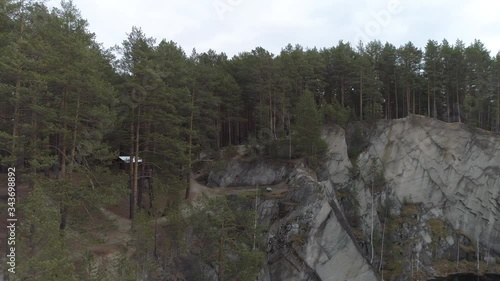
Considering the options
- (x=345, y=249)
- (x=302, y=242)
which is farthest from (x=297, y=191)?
(x=345, y=249)

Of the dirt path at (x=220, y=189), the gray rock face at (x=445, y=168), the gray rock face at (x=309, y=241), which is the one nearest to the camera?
the gray rock face at (x=309, y=241)

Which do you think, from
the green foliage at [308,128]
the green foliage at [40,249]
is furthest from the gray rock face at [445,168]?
the green foliage at [40,249]

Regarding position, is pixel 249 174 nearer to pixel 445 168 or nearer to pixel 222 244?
pixel 222 244

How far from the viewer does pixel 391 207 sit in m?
38.1

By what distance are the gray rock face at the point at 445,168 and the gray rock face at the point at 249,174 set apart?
40.6ft

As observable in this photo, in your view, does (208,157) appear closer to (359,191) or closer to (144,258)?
(359,191)

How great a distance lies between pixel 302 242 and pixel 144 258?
13.6 metres

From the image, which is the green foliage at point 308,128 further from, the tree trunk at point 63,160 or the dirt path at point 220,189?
the tree trunk at point 63,160

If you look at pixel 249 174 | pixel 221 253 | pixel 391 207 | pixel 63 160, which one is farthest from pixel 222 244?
pixel 391 207

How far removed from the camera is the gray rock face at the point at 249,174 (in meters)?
33.7

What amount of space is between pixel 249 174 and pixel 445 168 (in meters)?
25.6

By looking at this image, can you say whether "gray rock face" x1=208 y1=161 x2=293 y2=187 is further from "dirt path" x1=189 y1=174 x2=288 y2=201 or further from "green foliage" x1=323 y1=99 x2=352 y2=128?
"green foliage" x1=323 y1=99 x2=352 y2=128

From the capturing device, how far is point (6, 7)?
1592 cm

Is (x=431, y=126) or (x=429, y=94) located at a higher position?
(x=429, y=94)
